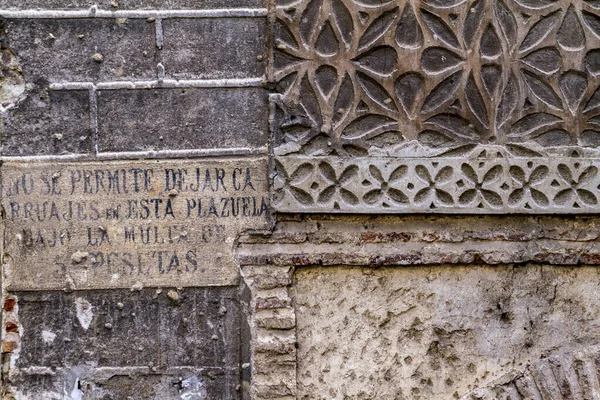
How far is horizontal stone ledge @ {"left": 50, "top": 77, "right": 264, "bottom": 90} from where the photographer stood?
3477 millimetres

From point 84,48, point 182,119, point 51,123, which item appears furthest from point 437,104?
point 51,123

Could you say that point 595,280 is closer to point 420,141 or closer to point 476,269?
point 476,269

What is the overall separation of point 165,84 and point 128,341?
109 centimetres

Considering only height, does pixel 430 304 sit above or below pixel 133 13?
below

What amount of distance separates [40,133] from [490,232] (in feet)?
6.39

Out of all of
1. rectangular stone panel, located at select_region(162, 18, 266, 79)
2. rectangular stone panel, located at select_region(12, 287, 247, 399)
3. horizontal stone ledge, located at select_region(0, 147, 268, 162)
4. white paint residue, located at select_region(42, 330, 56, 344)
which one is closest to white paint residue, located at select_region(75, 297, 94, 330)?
rectangular stone panel, located at select_region(12, 287, 247, 399)

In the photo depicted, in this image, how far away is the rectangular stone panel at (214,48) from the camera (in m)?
3.50

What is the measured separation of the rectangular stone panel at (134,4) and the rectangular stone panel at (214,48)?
59 millimetres

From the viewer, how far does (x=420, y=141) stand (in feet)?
11.6

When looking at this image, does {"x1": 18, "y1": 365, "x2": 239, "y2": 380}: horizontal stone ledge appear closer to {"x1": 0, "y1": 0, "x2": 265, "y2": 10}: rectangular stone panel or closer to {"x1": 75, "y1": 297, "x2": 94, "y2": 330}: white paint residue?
{"x1": 75, "y1": 297, "x2": 94, "y2": 330}: white paint residue

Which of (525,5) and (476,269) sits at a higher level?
(525,5)

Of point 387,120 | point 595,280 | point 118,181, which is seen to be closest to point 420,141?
point 387,120

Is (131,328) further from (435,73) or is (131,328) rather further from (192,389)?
(435,73)

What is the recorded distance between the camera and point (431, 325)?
11.6 ft
